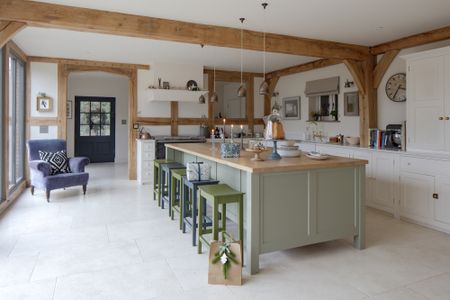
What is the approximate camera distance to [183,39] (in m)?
4.39

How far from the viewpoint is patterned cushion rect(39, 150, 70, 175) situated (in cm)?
581

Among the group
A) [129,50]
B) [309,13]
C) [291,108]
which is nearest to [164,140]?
[129,50]

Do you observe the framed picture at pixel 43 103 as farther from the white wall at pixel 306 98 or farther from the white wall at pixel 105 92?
the white wall at pixel 306 98

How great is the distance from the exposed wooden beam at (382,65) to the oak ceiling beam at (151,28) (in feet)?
1.81

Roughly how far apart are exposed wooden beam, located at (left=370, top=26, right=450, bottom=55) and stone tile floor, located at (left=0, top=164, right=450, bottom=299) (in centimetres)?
253

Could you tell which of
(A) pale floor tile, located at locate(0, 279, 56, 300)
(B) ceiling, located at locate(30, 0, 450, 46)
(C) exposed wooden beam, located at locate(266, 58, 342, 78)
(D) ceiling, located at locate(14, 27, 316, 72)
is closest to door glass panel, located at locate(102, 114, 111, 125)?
(D) ceiling, located at locate(14, 27, 316, 72)

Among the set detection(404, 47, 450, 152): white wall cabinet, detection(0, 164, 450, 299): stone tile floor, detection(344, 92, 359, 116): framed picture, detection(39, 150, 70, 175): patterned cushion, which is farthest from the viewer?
detection(344, 92, 359, 116): framed picture

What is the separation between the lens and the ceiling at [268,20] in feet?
12.2

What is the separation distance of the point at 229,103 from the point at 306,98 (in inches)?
128

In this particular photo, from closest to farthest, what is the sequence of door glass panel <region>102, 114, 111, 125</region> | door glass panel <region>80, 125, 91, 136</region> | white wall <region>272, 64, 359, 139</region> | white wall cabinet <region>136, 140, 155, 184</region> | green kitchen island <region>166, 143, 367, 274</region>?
green kitchen island <region>166, 143, 367, 274</region> → white wall <region>272, 64, 359, 139</region> → white wall cabinet <region>136, 140, 155, 184</region> → door glass panel <region>80, 125, 91, 136</region> → door glass panel <region>102, 114, 111, 125</region>

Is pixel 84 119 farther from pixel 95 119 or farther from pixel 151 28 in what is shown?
pixel 151 28

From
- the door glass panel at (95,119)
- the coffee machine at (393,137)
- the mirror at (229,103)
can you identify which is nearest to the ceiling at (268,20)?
the coffee machine at (393,137)

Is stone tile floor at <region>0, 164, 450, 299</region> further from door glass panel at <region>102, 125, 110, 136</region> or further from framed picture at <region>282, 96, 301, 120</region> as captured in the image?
door glass panel at <region>102, 125, 110, 136</region>

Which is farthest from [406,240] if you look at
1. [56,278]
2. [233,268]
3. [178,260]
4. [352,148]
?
[56,278]
